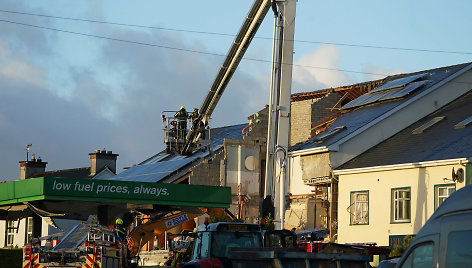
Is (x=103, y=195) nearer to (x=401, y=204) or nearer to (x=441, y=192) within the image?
(x=401, y=204)

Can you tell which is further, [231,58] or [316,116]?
[316,116]

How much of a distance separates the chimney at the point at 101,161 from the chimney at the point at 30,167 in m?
5.78

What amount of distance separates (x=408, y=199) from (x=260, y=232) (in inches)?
574

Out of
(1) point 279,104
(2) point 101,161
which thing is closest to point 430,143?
(1) point 279,104

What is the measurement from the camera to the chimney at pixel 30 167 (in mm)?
61594

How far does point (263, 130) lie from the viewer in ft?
148

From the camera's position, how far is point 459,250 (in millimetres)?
9188

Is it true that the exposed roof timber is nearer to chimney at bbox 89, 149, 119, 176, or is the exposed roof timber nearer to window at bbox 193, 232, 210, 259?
chimney at bbox 89, 149, 119, 176

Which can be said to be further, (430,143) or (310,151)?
(310,151)

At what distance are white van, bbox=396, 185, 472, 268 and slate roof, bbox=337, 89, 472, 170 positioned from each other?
22245 mm

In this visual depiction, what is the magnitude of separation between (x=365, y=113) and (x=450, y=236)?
30.7m

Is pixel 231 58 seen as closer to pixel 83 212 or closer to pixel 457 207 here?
pixel 83 212

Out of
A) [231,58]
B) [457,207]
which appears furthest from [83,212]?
[457,207]

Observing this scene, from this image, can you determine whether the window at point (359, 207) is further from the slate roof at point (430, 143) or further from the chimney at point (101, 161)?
the chimney at point (101, 161)
